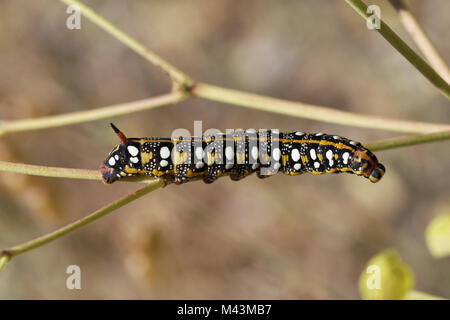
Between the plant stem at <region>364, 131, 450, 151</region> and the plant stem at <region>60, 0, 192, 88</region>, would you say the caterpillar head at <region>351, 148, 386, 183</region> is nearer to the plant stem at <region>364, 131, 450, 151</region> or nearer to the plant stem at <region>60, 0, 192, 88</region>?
the plant stem at <region>364, 131, 450, 151</region>

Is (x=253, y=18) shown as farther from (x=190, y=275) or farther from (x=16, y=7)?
(x=190, y=275)

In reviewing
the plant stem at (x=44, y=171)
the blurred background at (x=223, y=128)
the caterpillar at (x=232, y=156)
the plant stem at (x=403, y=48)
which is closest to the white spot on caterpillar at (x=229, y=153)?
the caterpillar at (x=232, y=156)

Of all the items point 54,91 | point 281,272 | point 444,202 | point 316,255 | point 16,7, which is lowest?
point 281,272

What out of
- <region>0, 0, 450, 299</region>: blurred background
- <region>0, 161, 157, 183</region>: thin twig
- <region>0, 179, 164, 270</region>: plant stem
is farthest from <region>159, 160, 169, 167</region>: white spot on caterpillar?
<region>0, 0, 450, 299</region>: blurred background

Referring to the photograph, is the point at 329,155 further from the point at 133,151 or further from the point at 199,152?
the point at 133,151

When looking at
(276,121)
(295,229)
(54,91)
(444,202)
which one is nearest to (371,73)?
(276,121)

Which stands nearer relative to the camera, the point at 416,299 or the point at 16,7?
the point at 416,299
